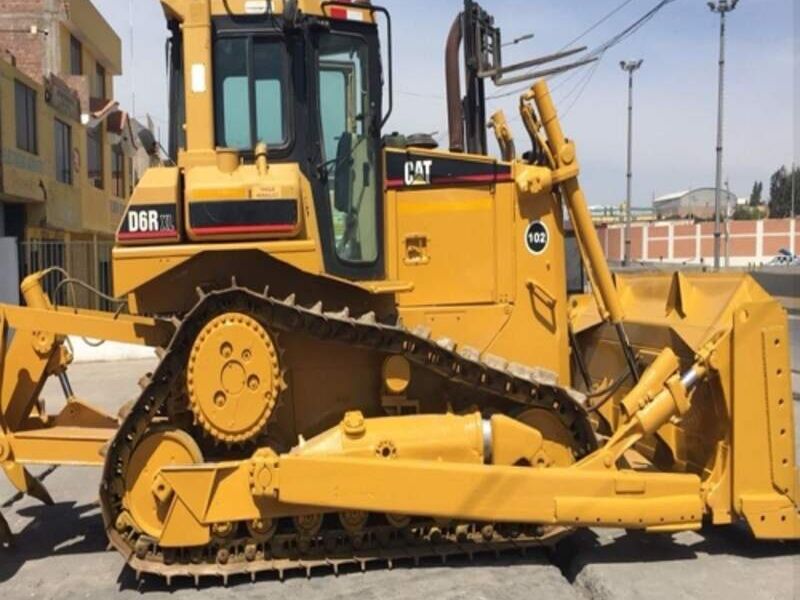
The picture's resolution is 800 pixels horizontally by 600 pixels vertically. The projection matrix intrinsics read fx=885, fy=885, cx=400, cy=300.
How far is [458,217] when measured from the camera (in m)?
5.93

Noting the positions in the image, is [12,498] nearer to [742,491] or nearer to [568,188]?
[568,188]

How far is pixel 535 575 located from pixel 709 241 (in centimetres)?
7610

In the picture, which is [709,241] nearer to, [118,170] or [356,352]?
[118,170]

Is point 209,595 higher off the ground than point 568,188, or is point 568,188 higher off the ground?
point 568,188

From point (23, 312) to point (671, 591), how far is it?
167 inches

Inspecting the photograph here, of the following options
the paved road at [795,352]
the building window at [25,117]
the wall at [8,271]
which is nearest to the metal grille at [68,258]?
the wall at [8,271]

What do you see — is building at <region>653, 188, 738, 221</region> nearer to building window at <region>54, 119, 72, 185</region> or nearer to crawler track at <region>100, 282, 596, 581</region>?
building window at <region>54, 119, 72, 185</region>

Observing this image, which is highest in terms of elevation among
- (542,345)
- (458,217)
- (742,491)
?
(458,217)

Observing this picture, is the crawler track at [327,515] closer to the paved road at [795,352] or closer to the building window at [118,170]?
the paved road at [795,352]

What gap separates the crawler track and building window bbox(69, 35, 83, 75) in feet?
80.8

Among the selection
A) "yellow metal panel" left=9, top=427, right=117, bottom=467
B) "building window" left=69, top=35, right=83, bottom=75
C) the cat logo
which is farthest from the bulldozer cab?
"building window" left=69, top=35, right=83, bottom=75

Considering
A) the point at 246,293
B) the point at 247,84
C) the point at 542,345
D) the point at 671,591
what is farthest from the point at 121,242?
the point at 671,591

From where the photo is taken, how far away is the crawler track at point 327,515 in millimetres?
5141

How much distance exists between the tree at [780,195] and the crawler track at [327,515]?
112641 mm
